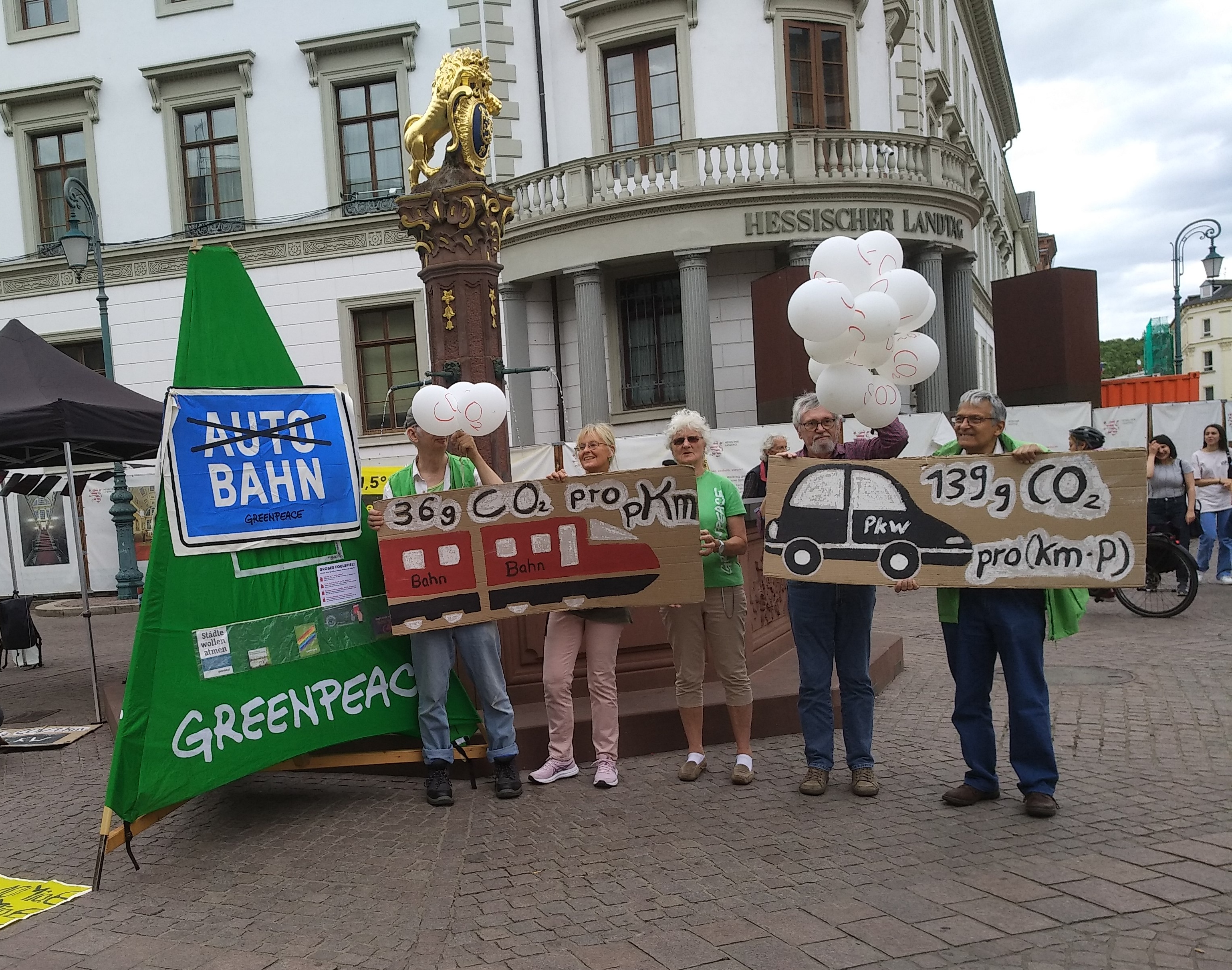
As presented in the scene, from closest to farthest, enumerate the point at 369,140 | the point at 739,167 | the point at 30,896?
the point at 30,896, the point at 739,167, the point at 369,140

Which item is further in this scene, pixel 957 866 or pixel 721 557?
pixel 721 557

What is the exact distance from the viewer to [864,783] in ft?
15.5

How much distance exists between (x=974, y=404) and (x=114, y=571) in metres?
17.1

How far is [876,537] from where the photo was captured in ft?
15.3

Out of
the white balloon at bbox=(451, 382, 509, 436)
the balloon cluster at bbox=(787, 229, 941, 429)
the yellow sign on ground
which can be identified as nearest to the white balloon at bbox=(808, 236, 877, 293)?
the balloon cluster at bbox=(787, 229, 941, 429)

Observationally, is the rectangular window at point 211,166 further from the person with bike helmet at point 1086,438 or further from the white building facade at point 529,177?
the person with bike helmet at point 1086,438

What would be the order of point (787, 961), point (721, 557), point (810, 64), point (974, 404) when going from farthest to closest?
point (810, 64) < point (721, 557) < point (974, 404) < point (787, 961)

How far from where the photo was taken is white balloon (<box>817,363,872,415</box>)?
488 centimetres

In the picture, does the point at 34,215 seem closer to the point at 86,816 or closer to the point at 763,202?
the point at 763,202

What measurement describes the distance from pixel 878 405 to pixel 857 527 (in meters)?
0.66

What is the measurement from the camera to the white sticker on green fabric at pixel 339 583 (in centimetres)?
503

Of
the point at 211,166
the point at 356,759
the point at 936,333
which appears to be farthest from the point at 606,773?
the point at 211,166

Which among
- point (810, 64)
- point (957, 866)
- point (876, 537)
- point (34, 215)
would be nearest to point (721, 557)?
point (876, 537)

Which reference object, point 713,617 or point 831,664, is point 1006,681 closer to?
point 831,664
